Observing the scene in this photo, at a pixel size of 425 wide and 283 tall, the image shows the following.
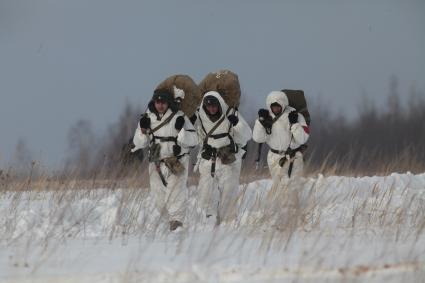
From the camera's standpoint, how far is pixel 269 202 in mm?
7688

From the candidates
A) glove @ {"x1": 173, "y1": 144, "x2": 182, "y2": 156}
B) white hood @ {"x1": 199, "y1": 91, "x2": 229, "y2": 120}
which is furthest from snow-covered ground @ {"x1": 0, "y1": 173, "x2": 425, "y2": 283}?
white hood @ {"x1": 199, "y1": 91, "x2": 229, "y2": 120}

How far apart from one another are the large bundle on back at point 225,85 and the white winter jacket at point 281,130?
0.66 metres

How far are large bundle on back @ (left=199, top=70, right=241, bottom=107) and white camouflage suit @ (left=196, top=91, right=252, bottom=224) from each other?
274mm

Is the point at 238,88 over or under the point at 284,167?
over

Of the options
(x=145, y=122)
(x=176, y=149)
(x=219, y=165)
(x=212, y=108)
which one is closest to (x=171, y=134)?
(x=176, y=149)

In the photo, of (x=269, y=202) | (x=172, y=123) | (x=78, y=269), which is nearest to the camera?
(x=78, y=269)

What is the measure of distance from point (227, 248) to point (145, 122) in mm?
4402

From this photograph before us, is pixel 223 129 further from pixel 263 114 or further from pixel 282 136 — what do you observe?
pixel 282 136

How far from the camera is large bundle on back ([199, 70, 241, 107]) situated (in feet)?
34.7

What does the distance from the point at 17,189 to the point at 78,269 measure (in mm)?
5466

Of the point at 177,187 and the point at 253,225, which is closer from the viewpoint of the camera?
the point at 253,225

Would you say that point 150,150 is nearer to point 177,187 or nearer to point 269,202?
point 177,187

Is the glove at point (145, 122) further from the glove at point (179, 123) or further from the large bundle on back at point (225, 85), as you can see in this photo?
the large bundle on back at point (225, 85)

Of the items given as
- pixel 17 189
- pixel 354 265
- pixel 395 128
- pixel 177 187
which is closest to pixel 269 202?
pixel 177 187
